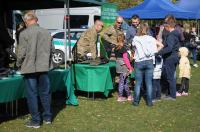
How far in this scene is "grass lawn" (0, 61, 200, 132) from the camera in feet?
23.3

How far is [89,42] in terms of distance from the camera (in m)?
9.66

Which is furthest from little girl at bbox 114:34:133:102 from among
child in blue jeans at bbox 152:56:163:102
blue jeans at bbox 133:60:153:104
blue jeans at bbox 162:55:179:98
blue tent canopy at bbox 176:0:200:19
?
blue tent canopy at bbox 176:0:200:19

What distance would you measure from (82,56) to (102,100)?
1091mm

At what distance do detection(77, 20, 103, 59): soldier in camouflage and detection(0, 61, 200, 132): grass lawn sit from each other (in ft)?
3.35

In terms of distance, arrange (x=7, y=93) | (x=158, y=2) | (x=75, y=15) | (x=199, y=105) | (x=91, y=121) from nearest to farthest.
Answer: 1. (x=7, y=93)
2. (x=91, y=121)
3. (x=199, y=105)
4. (x=158, y=2)
5. (x=75, y=15)

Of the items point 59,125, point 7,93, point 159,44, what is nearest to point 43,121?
point 59,125

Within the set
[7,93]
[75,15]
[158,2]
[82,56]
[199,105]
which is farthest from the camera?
[75,15]

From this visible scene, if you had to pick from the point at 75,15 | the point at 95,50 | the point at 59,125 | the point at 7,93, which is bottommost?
the point at 59,125

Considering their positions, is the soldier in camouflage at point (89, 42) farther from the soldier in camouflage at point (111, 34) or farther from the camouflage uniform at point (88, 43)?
the soldier in camouflage at point (111, 34)

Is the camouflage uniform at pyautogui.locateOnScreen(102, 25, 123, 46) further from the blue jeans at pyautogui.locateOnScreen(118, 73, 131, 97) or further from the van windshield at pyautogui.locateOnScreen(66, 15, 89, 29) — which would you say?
the van windshield at pyautogui.locateOnScreen(66, 15, 89, 29)

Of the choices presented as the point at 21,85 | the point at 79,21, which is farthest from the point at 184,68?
the point at 79,21

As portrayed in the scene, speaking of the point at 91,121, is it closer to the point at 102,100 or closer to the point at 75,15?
the point at 102,100

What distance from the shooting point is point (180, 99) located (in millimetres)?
9711

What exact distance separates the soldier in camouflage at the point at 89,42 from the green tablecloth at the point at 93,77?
1.63 ft
